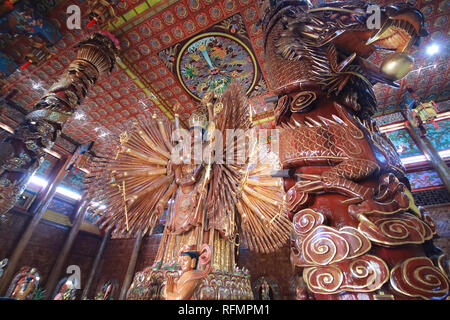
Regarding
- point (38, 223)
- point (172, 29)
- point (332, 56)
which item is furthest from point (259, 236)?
point (38, 223)

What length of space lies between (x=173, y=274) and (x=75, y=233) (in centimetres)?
813

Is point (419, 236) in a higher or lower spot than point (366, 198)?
lower

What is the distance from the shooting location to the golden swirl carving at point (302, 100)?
792 mm

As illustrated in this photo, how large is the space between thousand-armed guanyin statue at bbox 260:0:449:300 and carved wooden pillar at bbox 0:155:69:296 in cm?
787

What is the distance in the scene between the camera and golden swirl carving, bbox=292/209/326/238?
21.8 inches

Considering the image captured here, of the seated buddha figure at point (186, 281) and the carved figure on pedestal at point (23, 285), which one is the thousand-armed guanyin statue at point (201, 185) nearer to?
the seated buddha figure at point (186, 281)

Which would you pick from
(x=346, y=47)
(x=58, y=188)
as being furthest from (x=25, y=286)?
(x=346, y=47)

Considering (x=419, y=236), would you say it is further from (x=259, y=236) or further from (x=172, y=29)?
(x=172, y=29)

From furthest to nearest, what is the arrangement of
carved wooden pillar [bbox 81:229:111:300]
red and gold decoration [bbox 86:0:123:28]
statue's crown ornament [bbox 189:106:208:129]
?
carved wooden pillar [bbox 81:229:111:300] < red and gold decoration [bbox 86:0:123:28] < statue's crown ornament [bbox 189:106:208:129]

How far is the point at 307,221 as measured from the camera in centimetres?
57

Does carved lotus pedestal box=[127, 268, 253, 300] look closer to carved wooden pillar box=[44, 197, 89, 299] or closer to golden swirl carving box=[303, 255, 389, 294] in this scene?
golden swirl carving box=[303, 255, 389, 294]

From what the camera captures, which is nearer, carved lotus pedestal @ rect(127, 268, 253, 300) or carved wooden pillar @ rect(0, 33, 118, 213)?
carved lotus pedestal @ rect(127, 268, 253, 300)

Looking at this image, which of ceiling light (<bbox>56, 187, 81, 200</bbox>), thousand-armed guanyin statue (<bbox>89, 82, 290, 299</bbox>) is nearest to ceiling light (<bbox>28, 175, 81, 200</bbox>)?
ceiling light (<bbox>56, 187, 81, 200</bbox>)
